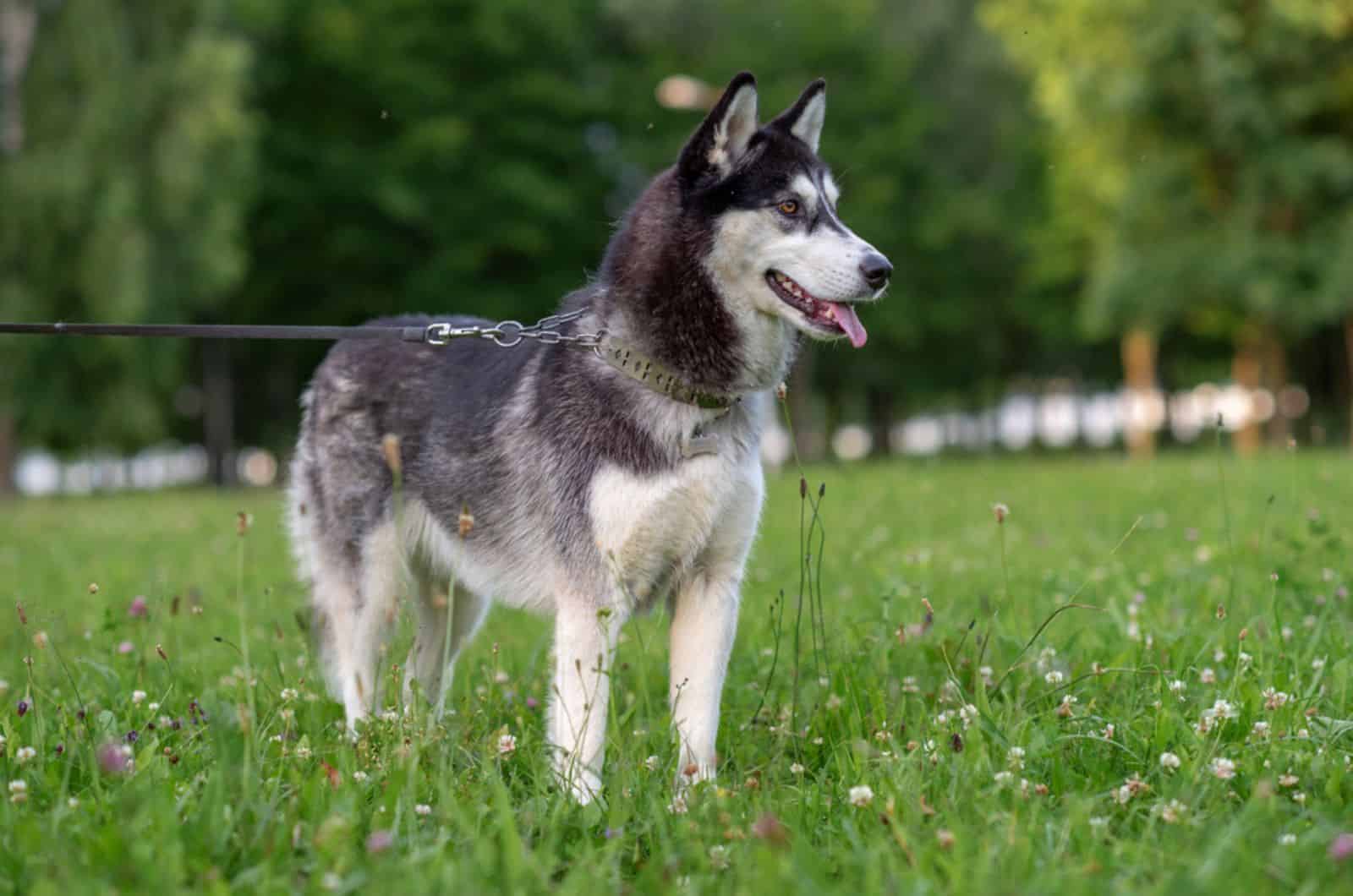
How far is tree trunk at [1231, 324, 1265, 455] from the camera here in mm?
27078

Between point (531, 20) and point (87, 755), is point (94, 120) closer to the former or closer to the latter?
point (531, 20)

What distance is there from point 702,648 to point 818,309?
1.13m

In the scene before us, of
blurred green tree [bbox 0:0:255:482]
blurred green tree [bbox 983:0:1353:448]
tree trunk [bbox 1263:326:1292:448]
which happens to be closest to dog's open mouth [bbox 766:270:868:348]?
blurred green tree [bbox 983:0:1353:448]

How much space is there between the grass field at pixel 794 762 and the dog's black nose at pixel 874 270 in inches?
32.6

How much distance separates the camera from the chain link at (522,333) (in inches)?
168

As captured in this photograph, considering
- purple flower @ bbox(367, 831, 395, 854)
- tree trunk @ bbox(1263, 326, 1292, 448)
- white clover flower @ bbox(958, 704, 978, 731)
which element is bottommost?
tree trunk @ bbox(1263, 326, 1292, 448)

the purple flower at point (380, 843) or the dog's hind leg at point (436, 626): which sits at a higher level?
the purple flower at point (380, 843)

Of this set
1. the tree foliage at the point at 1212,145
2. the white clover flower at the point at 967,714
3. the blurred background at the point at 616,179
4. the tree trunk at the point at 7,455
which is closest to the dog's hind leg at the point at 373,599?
the white clover flower at the point at 967,714

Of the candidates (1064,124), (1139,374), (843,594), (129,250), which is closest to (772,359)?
(843,594)

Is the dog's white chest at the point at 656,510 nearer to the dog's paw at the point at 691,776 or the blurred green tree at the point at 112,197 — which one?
the dog's paw at the point at 691,776

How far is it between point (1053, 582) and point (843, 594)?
1.05m

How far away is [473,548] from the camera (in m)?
4.63

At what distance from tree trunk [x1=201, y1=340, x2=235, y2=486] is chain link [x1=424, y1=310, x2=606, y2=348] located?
2674 cm

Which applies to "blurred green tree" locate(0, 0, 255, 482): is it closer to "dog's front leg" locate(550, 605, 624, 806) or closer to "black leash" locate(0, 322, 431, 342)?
"black leash" locate(0, 322, 431, 342)
